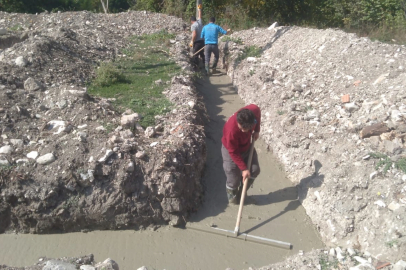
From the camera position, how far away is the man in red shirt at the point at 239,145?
151 inches

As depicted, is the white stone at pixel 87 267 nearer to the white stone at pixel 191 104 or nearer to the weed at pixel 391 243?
the weed at pixel 391 243

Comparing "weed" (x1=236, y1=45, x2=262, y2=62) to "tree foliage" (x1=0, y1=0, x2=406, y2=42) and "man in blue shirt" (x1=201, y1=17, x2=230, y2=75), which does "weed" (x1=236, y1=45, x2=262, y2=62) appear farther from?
"tree foliage" (x1=0, y1=0, x2=406, y2=42)

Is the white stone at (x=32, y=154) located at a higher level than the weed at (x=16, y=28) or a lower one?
lower

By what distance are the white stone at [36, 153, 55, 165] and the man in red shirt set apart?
6.98ft

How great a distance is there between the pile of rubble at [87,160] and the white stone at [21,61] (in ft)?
0.51

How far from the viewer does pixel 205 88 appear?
26.8ft

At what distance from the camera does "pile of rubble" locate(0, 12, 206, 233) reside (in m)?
4.22

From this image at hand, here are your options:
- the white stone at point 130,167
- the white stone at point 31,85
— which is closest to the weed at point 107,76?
the white stone at point 31,85

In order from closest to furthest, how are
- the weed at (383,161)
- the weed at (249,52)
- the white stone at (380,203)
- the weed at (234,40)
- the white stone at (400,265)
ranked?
the white stone at (400,265), the white stone at (380,203), the weed at (383,161), the weed at (249,52), the weed at (234,40)

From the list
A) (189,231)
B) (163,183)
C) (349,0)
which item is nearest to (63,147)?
(163,183)

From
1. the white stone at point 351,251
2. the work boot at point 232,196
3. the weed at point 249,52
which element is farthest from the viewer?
the weed at point 249,52

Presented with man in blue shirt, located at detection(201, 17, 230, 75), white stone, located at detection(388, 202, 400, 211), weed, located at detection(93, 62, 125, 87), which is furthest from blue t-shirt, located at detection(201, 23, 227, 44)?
white stone, located at detection(388, 202, 400, 211)

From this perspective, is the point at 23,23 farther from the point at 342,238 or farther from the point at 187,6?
the point at 342,238

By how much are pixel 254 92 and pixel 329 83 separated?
1.50 metres
